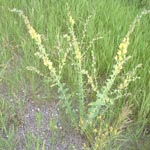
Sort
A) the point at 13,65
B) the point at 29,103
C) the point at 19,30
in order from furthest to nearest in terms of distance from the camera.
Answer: the point at 19,30 → the point at 13,65 → the point at 29,103

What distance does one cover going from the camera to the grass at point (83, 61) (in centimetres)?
161

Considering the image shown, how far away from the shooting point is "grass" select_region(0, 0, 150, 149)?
1.61 m

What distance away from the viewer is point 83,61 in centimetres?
190

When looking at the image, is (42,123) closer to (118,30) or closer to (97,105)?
(97,105)

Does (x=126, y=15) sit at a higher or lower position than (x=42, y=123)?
higher

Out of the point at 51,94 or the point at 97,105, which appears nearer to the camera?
the point at 97,105

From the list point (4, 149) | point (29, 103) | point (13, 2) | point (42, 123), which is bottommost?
point (4, 149)

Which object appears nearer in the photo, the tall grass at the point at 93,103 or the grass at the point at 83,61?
the tall grass at the point at 93,103

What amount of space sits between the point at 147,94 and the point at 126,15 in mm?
679

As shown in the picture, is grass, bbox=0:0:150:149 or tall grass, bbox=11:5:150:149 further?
grass, bbox=0:0:150:149

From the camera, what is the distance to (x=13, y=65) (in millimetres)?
1997

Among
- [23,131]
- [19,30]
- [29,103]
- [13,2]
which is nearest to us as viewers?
[23,131]

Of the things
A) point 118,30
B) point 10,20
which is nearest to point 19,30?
point 10,20

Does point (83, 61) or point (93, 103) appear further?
point (83, 61)
